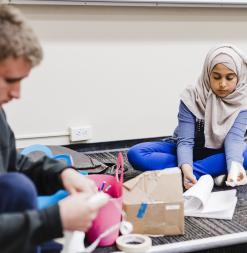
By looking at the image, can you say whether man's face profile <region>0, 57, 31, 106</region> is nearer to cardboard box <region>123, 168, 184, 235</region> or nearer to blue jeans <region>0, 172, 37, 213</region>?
blue jeans <region>0, 172, 37, 213</region>

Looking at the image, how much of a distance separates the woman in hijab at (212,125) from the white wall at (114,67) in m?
0.64

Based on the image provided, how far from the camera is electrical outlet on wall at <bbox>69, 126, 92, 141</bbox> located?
242cm

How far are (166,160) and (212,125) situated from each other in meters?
0.24

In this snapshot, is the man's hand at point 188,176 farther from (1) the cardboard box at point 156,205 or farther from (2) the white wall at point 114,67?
(2) the white wall at point 114,67

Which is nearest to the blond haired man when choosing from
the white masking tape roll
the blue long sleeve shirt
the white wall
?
the white masking tape roll

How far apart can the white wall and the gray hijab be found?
0.70 meters

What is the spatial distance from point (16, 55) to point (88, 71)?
155 centimetres

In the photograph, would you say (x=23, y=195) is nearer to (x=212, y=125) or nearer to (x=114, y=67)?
(x=212, y=125)

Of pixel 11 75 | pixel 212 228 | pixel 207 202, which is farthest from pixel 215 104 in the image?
pixel 11 75

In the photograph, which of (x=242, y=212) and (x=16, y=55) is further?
(x=242, y=212)

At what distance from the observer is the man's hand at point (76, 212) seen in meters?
0.84

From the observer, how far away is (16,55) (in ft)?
2.93

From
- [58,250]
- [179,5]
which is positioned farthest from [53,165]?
[179,5]

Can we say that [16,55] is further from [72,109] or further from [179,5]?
[179,5]
